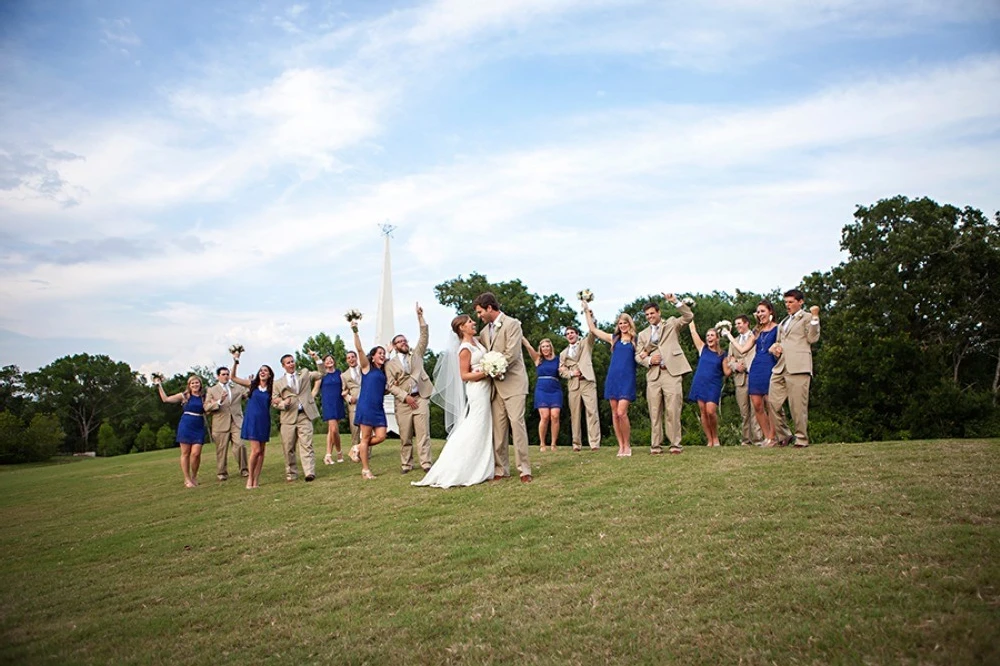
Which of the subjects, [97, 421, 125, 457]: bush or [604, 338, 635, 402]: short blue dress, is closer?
[604, 338, 635, 402]: short blue dress

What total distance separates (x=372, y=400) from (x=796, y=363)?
8432mm

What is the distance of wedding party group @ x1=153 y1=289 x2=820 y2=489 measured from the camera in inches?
457

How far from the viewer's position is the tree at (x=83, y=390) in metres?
83.2

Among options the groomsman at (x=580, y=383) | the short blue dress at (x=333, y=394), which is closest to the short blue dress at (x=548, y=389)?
the groomsman at (x=580, y=383)

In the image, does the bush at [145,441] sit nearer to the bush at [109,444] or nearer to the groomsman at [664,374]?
the bush at [109,444]

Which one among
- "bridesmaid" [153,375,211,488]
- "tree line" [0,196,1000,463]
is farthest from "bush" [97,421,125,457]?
"bridesmaid" [153,375,211,488]

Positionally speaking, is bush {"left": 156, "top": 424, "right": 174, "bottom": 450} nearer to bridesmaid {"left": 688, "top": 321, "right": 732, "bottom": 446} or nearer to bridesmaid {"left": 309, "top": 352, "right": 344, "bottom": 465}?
bridesmaid {"left": 309, "top": 352, "right": 344, "bottom": 465}

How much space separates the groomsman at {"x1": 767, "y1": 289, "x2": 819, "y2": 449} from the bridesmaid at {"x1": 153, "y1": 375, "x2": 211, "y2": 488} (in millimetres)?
12248

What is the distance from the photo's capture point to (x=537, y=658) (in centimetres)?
484

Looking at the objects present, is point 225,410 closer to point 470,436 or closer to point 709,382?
point 470,436

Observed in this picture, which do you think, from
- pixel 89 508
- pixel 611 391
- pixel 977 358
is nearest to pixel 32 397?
pixel 89 508

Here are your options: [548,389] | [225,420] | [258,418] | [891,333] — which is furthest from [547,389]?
[891,333]

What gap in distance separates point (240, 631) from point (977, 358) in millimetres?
50347

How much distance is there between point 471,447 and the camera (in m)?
11.6
